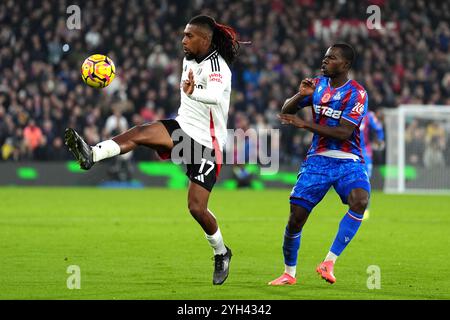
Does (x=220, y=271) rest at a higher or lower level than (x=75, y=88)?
lower

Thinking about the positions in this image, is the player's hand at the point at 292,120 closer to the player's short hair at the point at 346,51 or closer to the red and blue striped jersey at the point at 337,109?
the red and blue striped jersey at the point at 337,109

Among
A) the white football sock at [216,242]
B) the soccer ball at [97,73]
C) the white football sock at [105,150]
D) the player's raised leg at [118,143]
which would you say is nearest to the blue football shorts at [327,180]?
the white football sock at [216,242]

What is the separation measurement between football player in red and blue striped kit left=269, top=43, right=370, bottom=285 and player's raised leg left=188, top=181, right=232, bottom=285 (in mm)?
493

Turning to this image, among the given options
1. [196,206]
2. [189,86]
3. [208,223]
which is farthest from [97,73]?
[208,223]

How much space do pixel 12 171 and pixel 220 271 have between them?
17284 mm

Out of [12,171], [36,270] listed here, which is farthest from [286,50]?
[36,270]

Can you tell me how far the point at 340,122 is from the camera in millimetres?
8922

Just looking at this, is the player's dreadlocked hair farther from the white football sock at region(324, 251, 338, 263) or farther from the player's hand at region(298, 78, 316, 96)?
the white football sock at region(324, 251, 338, 263)

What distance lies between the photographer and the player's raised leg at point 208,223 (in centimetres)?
870

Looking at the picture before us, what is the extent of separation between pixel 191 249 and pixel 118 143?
387cm

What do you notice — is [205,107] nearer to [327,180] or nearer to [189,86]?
[189,86]

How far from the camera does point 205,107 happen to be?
8875 mm
